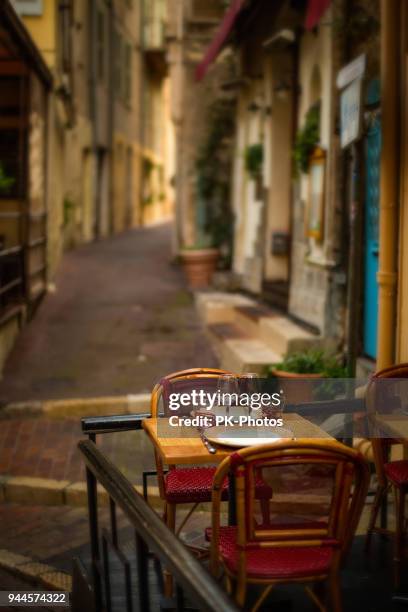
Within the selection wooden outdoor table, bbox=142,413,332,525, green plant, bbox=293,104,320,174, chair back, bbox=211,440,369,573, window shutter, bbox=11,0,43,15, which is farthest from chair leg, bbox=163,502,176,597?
window shutter, bbox=11,0,43,15

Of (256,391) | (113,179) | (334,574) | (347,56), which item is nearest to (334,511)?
(334,574)

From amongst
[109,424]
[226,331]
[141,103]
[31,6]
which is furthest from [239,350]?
[141,103]

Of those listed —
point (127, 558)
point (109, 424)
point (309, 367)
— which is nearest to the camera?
point (127, 558)

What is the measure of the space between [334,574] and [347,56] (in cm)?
598

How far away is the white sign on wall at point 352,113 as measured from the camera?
5.85 meters

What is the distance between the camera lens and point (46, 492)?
233 inches

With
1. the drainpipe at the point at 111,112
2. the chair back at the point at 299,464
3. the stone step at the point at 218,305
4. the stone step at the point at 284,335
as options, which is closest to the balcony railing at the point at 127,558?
the chair back at the point at 299,464

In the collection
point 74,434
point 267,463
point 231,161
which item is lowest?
point 74,434

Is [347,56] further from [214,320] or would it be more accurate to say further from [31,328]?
[31,328]

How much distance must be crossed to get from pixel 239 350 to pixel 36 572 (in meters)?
4.41

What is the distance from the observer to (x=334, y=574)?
3.02 meters

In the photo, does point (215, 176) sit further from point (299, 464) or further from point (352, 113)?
point (299, 464)

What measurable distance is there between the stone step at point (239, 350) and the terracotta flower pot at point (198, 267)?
337cm

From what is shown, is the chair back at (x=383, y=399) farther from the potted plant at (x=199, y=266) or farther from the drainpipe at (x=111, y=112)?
the drainpipe at (x=111, y=112)
